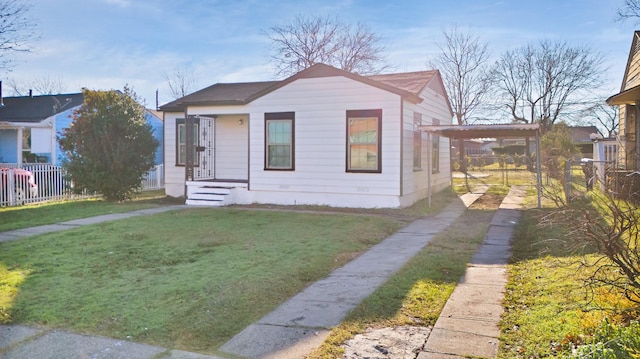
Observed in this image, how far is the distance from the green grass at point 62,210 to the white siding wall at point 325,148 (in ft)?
10.8

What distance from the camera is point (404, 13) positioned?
12406mm

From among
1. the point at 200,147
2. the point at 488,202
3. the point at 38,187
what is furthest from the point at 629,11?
the point at 38,187

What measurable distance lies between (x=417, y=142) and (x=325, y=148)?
9.92ft

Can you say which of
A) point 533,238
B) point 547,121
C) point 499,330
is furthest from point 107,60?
point 547,121

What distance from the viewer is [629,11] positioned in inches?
654

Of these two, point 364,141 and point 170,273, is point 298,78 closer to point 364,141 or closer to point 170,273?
point 364,141

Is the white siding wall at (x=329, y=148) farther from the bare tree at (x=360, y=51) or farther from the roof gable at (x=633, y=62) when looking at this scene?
the bare tree at (x=360, y=51)

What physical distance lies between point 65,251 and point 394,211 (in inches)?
296

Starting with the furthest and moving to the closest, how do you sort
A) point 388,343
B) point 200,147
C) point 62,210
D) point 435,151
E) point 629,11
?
point 435,151
point 629,11
point 200,147
point 62,210
point 388,343

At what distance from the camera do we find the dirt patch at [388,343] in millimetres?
3783

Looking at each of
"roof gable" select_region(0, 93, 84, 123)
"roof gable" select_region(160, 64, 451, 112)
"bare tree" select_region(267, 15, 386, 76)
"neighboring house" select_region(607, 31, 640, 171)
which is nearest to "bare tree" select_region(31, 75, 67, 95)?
"roof gable" select_region(0, 93, 84, 123)

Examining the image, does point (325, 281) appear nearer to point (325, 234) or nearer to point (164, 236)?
point (325, 234)

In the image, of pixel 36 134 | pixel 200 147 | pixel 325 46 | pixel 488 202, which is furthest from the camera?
pixel 325 46

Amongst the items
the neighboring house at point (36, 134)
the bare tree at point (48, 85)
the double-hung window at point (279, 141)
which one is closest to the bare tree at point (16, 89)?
the bare tree at point (48, 85)
